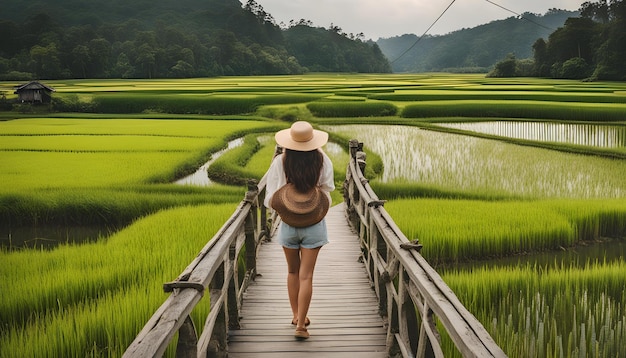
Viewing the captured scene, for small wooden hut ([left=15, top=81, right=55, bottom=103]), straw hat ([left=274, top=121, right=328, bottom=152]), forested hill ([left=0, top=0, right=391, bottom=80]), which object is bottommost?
straw hat ([left=274, top=121, right=328, bottom=152])

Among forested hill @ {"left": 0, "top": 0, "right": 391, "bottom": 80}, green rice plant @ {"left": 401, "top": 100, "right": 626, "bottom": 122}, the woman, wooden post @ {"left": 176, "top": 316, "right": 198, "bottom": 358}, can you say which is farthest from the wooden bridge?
forested hill @ {"left": 0, "top": 0, "right": 391, "bottom": 80}

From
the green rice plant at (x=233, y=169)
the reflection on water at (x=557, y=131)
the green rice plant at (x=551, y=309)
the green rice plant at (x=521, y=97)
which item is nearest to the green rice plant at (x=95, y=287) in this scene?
the green rice plant at (x=551, y=309)

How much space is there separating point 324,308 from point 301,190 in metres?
1.34

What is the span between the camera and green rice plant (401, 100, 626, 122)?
2114 cm

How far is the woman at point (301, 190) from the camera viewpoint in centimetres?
356

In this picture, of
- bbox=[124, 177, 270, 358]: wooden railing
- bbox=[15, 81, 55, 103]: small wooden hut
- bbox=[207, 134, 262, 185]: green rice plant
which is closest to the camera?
bbox=[124, 177, 270, 358]: wooden railing

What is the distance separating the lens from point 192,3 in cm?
12750

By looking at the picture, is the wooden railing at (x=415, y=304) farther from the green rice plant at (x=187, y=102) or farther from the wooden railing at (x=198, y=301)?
the green rice plant at (x=187, y=102)

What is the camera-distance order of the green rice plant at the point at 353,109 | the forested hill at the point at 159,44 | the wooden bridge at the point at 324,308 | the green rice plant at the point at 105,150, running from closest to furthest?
the wooden bridge at the point at 324,308, the green rice plant at the point at 105,150, the green rice plant at the point at 353,109, the forested hill at the point at 159,44

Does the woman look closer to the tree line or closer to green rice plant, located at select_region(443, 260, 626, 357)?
green rice plant, located at select_region(443, 260, 626, 357)

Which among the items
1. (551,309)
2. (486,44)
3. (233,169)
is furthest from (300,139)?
(486,44)

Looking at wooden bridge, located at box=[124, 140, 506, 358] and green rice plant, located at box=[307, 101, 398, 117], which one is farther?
green rice plant, located at box=[307, 101, 398, 117]

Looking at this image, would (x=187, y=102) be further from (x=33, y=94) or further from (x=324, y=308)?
(x=324, y=308)

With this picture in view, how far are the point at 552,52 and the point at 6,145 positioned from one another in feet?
158
